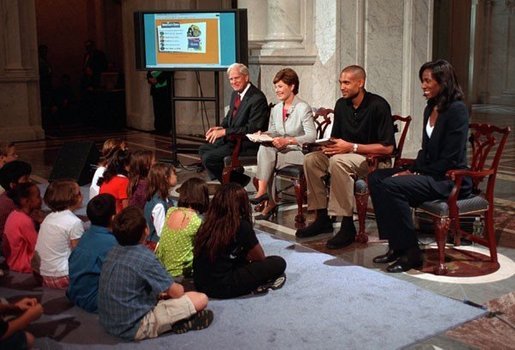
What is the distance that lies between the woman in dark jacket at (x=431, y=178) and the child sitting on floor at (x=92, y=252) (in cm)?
173

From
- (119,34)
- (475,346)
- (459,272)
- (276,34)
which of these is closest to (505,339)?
(475,346)

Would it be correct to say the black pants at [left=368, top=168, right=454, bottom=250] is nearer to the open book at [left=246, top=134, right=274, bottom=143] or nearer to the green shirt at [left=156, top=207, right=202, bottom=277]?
the green shirt at [left=156, top=207, right=202, bottom=277]

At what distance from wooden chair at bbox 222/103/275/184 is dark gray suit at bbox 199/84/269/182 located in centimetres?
4

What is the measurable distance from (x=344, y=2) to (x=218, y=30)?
1.50 m

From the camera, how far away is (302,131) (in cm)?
612

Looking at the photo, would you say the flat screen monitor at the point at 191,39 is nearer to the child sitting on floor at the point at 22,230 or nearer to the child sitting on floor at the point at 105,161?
the child sitting on floor at the point at 105,161

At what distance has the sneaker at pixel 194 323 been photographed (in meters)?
3.85

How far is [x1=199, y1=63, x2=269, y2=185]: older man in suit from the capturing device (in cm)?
659

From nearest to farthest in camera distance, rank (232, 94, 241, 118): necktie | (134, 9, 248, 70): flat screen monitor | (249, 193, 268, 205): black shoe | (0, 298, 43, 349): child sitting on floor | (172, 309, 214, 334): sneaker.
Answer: (0, 298, 43, 349): child sitting on floor
(172, 309, 214, 334): sneaker
(249, 193, 268, 205): black shoe
(232, 94, 241, 118): necktie
(134, 9, 248, 70): flat screen monitor

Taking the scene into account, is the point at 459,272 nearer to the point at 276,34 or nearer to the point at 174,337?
the point at 174,337

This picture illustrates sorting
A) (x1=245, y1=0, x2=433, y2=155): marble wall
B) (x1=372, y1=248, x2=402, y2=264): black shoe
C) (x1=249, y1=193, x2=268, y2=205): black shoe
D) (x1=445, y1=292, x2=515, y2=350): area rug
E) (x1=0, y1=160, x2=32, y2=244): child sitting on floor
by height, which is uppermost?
(x1=245, y1=0, x2=433, y2=155): marble wall

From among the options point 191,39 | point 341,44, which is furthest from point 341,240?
point 191,39

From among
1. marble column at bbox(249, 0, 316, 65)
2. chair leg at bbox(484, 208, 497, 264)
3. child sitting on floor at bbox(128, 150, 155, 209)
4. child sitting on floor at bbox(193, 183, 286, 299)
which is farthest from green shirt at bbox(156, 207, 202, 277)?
marble column at bbox(249, 0, 316, 65)

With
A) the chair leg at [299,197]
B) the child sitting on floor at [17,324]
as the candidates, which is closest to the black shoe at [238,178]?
the chair leg at [299,197]
